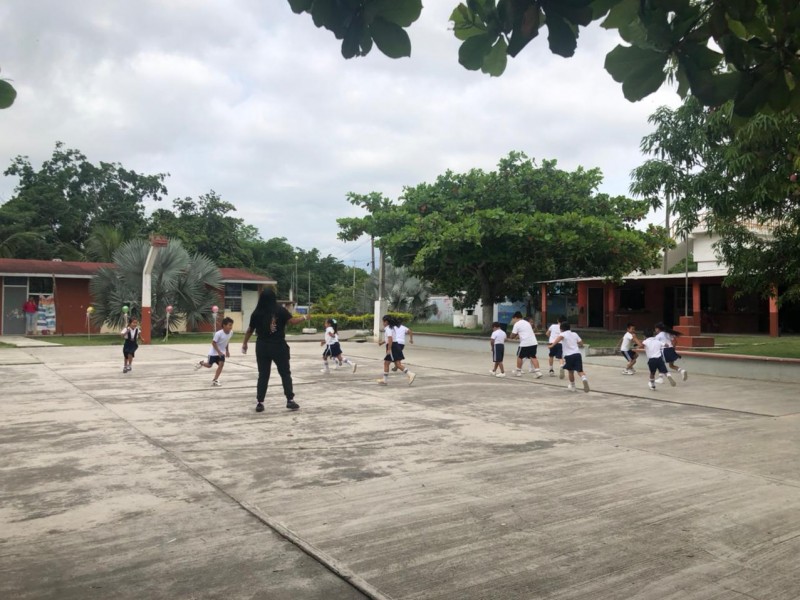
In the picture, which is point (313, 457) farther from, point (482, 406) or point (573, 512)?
point (482, 406)

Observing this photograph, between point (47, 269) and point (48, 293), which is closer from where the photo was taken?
point (47, 269)

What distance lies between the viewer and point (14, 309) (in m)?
28.6

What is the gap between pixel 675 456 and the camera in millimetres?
6090

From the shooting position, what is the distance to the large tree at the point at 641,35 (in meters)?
2.31

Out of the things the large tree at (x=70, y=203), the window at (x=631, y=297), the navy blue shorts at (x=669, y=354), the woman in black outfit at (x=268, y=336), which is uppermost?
the large tree at (x=70, y=203)

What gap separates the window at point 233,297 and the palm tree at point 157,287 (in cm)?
830

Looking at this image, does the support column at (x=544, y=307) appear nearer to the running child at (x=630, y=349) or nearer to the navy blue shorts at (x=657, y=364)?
the running child at (x=630, y=349)

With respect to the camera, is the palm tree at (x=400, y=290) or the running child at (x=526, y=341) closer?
the running child at (x=526, y=341)

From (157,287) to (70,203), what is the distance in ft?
60.0

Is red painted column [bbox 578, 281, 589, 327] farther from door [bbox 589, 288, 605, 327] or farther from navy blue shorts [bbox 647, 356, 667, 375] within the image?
navy blue shorts [bbox 647, 356, 667, 375]

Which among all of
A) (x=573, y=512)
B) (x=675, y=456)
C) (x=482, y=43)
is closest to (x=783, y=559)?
(x=573, y=512)

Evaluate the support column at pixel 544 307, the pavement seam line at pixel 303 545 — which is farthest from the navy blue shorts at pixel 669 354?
the support column at pixel 544 307

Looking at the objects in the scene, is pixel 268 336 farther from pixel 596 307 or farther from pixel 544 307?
pixel 596 307

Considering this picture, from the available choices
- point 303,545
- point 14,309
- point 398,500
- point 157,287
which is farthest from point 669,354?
point 14,309
